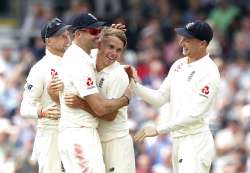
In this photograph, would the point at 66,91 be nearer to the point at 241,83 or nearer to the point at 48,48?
the point at 48,48

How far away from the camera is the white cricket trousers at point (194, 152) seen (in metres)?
12.3

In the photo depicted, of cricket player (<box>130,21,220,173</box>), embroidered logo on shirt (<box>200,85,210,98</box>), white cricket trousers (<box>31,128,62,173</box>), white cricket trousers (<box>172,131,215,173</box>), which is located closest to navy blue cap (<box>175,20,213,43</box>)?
cricket player (<box>130,21,220,173</box>)

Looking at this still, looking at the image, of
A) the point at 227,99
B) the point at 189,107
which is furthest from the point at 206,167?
the point at 227,99

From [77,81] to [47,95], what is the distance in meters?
0.99

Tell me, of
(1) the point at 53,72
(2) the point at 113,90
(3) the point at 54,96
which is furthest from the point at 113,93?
(1) the point at 53,72

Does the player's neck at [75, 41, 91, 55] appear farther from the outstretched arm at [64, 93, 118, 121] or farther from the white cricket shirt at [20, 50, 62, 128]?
the white cricket shirt at [20, 50, 62, 128]

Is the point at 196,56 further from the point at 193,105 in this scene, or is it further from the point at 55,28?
the point at 55,28

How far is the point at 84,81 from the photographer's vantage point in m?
11.8

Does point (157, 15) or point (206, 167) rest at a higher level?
point (157, 15)

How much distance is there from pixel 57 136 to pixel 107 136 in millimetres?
740

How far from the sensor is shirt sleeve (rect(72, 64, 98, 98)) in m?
11.8

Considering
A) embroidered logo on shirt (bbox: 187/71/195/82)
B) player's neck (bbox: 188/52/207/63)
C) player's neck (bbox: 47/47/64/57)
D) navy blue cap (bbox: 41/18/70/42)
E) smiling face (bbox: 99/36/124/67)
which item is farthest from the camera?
player's neck (bbox: 47/47/64/57)

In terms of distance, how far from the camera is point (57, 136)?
12711mm

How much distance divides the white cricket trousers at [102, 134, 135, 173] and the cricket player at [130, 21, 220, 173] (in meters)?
0.17
